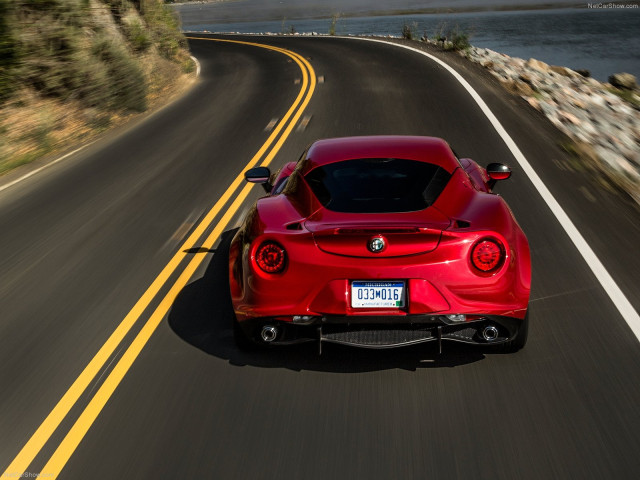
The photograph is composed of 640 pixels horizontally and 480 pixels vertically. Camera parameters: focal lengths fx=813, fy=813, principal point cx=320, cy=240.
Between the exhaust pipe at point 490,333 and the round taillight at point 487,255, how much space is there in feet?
1.27

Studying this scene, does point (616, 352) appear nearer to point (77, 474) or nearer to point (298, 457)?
point (298, 457)

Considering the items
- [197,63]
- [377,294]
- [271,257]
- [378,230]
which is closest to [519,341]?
[377,294]

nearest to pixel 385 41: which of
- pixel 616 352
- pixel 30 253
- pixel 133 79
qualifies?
pixel 133 79

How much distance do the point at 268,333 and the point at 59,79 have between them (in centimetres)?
1314

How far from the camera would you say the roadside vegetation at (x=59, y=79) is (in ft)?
49.7

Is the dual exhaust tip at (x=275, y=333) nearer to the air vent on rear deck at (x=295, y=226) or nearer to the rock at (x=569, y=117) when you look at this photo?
Answer: the air vent on rear deck at (x=295, y=226)

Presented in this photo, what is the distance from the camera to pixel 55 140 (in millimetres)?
15719

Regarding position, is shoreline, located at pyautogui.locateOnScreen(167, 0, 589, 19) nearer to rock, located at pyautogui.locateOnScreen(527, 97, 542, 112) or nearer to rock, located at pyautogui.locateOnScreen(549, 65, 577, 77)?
rock, located at pyautogui.locateOnScreen(549, 65, 577, 77)

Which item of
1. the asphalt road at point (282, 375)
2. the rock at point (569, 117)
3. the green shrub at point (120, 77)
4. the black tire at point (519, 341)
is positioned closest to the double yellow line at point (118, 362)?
the asphalt road at point (282, 375)

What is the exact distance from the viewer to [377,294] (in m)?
4.98

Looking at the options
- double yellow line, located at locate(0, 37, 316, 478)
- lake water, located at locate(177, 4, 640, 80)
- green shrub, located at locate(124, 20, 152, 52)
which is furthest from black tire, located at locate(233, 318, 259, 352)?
lake water, located at locate(177, 4, 640, 80)

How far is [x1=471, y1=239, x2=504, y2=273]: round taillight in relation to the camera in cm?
504

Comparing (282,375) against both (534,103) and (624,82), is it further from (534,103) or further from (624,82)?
(624,82)

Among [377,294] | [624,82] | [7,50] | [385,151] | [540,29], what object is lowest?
[540,29]
